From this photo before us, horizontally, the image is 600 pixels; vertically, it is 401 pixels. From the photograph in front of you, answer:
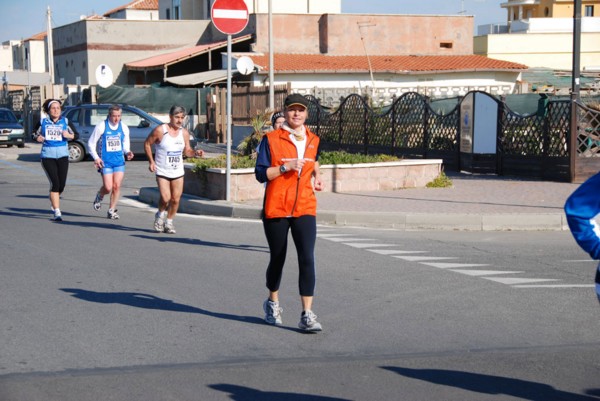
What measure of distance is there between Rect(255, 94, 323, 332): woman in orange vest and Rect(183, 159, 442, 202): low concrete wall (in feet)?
26.7

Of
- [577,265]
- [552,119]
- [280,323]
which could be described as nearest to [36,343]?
[280,323]

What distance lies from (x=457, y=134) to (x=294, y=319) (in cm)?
1432

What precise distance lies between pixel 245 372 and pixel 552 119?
14.0m

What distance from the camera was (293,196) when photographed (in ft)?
23.5

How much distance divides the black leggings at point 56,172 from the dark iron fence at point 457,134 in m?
9.98

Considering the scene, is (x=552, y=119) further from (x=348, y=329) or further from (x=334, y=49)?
(x=334, y=49)

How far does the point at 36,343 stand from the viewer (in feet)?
22.2

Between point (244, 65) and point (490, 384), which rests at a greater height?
point (244, 65)

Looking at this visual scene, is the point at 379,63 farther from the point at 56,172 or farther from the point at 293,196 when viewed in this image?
the point at 293,196

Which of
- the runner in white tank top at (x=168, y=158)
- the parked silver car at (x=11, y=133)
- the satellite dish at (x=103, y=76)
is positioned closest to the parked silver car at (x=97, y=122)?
the parked silver car at (x=11, y=133)

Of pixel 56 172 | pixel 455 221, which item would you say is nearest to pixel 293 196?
pixel 455 221

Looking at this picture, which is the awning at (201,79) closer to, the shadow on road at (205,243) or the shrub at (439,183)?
the shrub at (439,183)

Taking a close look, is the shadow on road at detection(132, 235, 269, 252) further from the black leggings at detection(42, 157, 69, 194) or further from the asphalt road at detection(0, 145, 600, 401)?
the black leggings at detection(42, 157, 69, 194)

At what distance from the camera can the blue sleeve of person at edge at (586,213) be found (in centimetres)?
459
